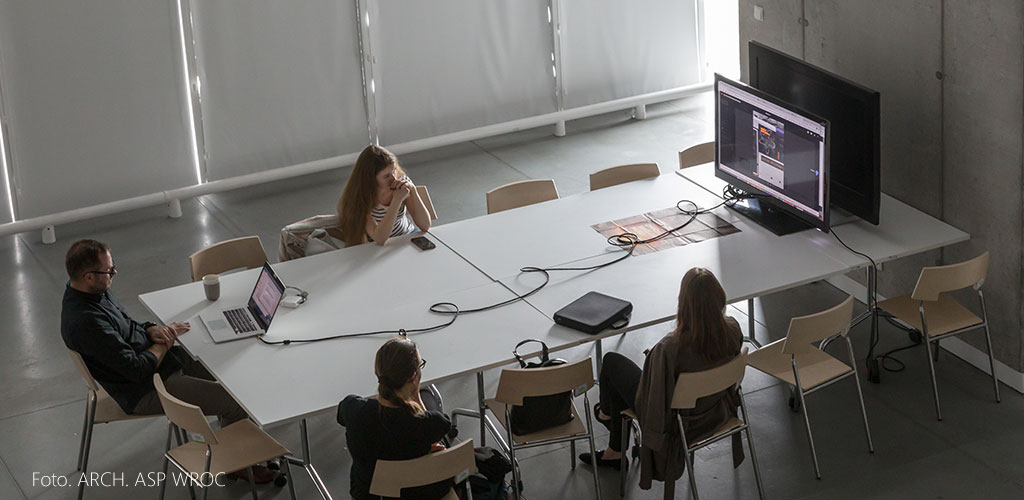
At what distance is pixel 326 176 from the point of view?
9383 millimetres

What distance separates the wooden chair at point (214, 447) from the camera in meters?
4.80

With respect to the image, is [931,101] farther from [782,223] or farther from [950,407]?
[950,407]

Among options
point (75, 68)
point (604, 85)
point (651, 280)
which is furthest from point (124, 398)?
point (604, 85)

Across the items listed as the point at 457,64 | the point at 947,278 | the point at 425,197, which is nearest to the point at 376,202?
the point at 425,197

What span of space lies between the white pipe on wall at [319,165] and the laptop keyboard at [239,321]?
342cm

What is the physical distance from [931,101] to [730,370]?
6.77 ft

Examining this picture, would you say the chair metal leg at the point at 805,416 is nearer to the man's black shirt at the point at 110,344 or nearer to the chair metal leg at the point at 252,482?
the chair metal leg at the point at 252,482

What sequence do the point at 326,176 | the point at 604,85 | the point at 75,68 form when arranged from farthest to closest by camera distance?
the point at 604,85 < the point at 326,176 < the point at 75,68

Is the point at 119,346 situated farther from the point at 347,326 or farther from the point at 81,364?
the point at 347,326

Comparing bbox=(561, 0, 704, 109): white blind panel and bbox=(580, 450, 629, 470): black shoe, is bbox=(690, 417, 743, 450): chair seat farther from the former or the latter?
bbox=(561, 0, 704, 109): white blind panel

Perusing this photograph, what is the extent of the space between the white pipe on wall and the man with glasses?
3.32 metres

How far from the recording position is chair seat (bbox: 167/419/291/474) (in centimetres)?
493

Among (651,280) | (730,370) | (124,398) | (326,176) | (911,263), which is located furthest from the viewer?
(326,176)

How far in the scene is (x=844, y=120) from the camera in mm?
6023
